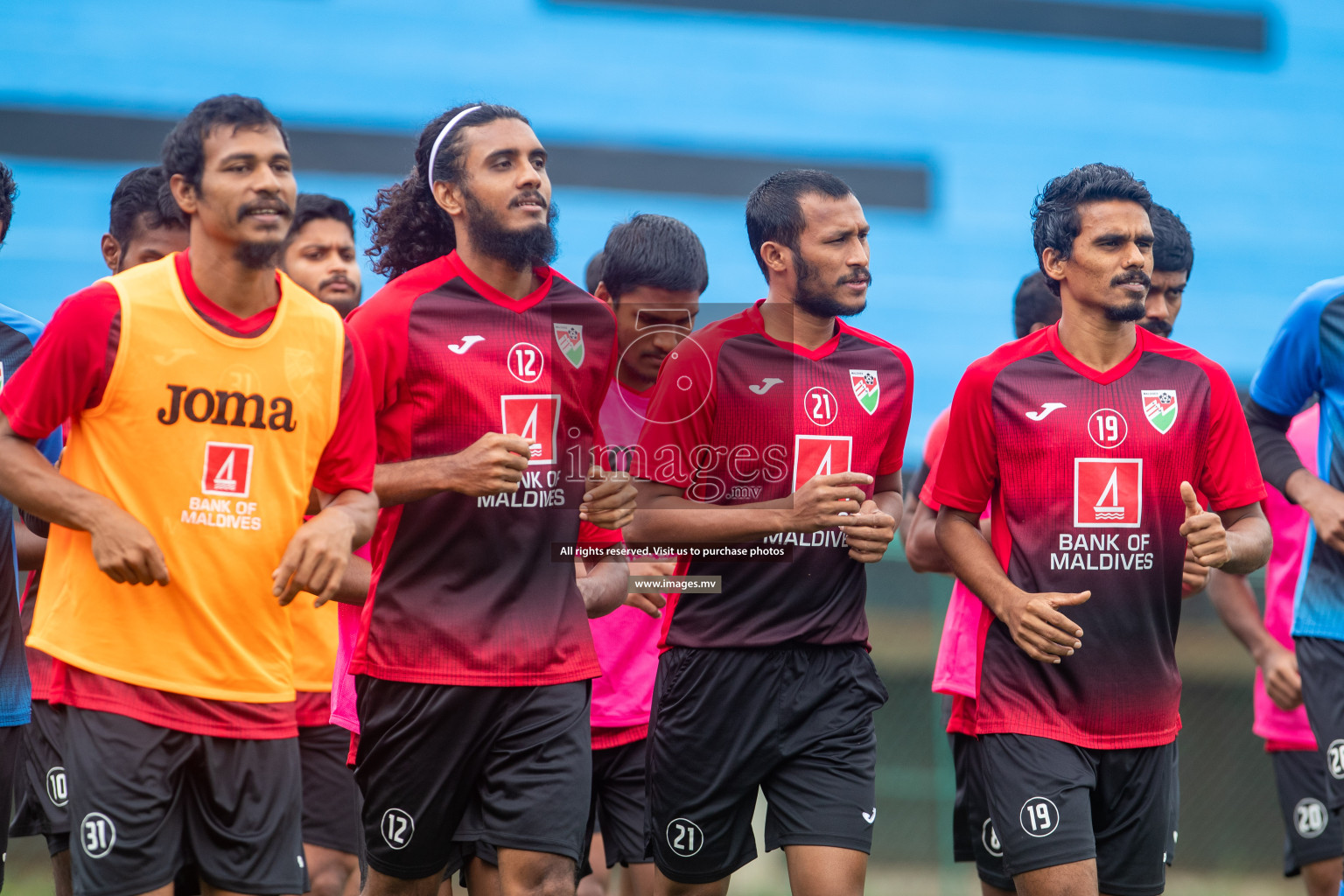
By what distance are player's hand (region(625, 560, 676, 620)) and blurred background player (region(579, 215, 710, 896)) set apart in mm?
24

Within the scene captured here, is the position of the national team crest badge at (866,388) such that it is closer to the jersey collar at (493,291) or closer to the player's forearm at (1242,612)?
the jersey collar at (493,291)

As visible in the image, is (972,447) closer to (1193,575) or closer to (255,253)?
(1193,575)

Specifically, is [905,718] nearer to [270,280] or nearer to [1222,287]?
[1222,287]

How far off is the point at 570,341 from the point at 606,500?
63 cm

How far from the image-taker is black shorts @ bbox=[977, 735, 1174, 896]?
17.4 feet

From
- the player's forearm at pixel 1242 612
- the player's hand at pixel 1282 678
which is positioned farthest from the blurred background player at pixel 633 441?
the player's hand at pixel 1282 678

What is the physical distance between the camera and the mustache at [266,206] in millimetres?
4582

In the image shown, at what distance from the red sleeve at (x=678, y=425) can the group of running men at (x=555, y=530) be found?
0.05 feet

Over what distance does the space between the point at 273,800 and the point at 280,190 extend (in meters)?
1.81

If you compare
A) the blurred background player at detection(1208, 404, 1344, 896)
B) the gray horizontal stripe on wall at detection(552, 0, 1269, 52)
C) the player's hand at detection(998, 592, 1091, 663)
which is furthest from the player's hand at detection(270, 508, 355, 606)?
the gray horizontal stripe on wall at detection(552, 0, 1269, 52)

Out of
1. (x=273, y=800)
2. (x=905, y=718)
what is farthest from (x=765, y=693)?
(x=905, y=718)

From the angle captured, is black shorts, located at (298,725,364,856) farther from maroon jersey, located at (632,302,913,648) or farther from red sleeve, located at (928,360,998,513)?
red sleeve, located at (928,360,998,513)

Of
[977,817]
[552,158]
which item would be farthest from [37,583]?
[552,158]

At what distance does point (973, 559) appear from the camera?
564 cm
